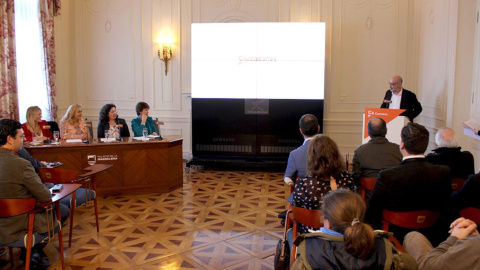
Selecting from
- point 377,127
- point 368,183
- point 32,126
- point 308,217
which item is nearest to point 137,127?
point 32,126

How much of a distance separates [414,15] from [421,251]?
7.05 m

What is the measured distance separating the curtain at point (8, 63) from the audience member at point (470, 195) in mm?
6588

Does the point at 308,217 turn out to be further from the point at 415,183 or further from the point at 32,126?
the point at 32,126

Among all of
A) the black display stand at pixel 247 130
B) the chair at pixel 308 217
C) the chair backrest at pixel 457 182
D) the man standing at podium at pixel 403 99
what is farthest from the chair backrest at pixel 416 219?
the black display stand at pixel 247 130

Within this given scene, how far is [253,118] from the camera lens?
26.4 feet

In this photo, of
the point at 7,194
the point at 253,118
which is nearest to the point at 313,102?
the point at 253,118

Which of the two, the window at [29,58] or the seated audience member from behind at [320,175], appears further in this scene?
the window at [29,58]

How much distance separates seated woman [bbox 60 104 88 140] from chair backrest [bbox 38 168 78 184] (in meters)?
2.12

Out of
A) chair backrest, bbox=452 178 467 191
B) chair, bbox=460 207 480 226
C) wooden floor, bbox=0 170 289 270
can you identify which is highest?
chair backrest, bbox=452 178 467 191

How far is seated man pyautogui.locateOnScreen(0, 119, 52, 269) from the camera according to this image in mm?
3305

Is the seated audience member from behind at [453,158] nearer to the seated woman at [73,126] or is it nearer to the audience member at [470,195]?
the audience member at [470,195]

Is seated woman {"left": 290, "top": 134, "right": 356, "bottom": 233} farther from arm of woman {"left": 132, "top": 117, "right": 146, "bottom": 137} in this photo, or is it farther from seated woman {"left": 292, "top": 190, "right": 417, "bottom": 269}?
arm of woman {"left": 132, "top": 117, "right": 146, "bottom": 137}

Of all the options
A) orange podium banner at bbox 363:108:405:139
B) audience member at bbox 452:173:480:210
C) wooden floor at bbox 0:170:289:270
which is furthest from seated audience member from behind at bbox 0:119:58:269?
orange podium banner at bbox 363:108:405:139

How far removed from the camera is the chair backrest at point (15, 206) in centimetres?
317
